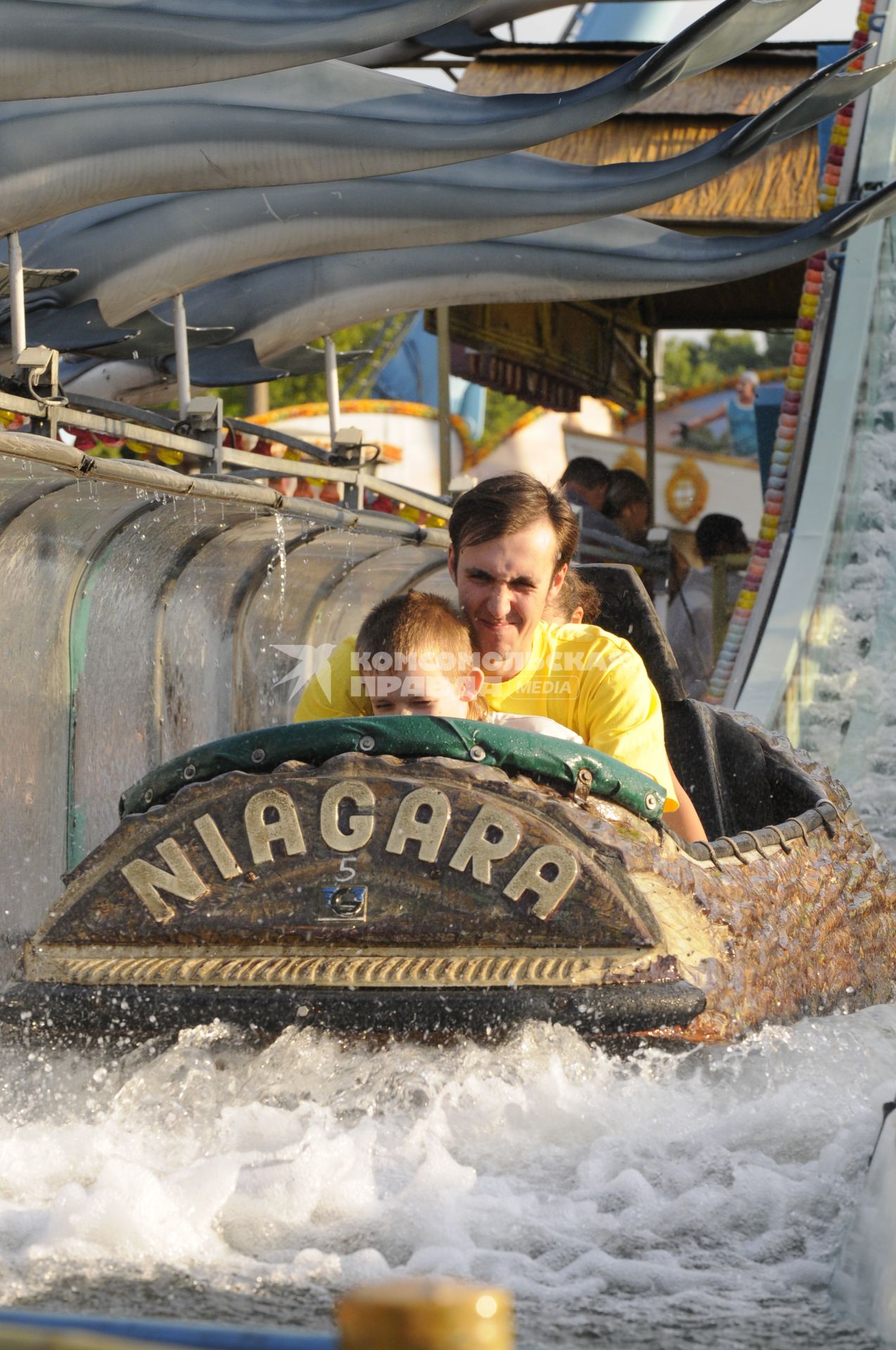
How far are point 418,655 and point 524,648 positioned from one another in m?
0.48

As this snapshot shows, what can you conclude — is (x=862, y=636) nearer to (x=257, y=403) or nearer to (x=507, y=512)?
(x=507, y=512)

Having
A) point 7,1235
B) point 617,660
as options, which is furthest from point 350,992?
point 617,660

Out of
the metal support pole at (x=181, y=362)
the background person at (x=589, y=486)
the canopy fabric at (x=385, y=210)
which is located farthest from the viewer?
the background person at (x=589, y=486)

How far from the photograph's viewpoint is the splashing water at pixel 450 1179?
1975 mm

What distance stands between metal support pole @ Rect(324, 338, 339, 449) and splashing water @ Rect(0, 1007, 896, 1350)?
4.51 meters

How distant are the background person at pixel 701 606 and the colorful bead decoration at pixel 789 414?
227mm

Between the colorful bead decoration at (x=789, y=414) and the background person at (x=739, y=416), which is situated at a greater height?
the colorful bead decoration at (x=789, y=414)

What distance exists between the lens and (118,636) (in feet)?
16.7

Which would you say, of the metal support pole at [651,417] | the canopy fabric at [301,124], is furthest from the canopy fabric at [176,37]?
the metal support pole at [651,417]

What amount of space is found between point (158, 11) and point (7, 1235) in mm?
4243

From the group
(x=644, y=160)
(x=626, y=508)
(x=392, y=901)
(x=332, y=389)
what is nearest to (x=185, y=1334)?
(x=392, y=901)

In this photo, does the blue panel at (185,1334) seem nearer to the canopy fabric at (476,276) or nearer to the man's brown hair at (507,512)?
the man's brown hair at (507,512)

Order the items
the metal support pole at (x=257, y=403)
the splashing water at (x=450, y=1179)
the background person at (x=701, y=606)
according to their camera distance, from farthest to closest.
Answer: the metal support pole at (x=257, y=403)
the background person at (x=701, y=606)
the splashing water at (x=450, y=1179)

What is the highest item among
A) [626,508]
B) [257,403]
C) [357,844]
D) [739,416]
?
[357,844]
